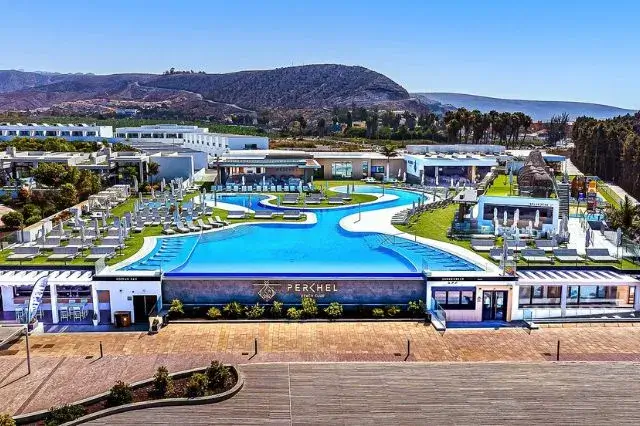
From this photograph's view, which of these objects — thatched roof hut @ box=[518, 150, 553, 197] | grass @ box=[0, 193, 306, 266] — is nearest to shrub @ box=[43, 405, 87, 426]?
grass @ box=[0, 193, 306, 266]

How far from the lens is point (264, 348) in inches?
685

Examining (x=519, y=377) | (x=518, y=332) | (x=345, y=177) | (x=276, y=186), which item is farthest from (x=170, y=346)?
(x=345, y=177)

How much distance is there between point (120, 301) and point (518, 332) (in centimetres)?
1377

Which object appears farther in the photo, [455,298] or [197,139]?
[197,139]

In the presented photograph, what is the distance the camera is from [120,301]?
803 inches

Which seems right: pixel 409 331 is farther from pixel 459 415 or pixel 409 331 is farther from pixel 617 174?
pixel 617 174

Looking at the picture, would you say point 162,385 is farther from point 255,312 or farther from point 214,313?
point 255,312

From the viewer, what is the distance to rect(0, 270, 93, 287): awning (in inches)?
802

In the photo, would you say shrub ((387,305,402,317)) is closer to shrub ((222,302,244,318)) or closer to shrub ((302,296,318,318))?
shrub ((302,296,318,318))

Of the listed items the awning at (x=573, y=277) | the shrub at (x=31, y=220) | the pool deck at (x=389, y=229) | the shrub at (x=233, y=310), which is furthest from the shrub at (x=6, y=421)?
the shrub at (x=31, y=220)

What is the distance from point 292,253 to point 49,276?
9638mm

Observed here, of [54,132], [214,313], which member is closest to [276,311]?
[214,313]

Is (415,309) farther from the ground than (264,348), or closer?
farther from the ground

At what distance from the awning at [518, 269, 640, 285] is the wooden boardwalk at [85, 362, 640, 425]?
16.7 ft
